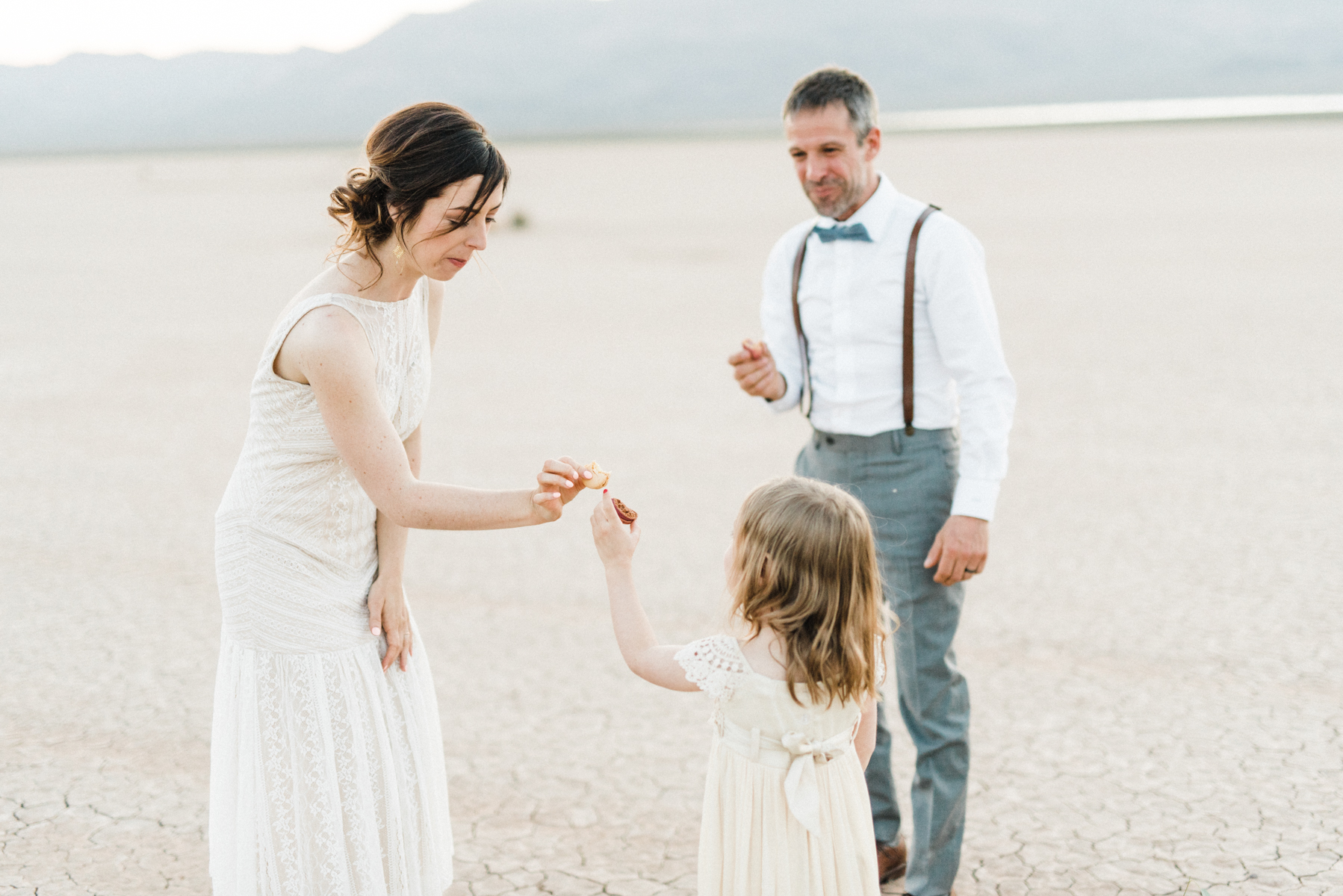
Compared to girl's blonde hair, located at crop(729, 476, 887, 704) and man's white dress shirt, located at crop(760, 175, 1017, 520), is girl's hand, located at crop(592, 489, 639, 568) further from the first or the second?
man's white dress shirt, located at crop(760, 175, 1017, 520)

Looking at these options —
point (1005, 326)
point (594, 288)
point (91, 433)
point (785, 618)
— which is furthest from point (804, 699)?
point (594, 288)

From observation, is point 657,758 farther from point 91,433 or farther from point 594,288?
point 594,288

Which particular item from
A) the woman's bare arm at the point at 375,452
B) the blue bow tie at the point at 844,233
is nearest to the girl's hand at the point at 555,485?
the woman's bare arm at the point at 375,452

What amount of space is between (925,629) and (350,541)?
1476mm

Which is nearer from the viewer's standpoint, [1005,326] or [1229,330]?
[1229,330]

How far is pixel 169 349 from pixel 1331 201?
21.5 m

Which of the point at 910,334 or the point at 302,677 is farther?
the point at 910,334

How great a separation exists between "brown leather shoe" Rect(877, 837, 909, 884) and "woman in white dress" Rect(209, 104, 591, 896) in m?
1.24

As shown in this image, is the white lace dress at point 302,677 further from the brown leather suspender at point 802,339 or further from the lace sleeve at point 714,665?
the brown leather suspender at point 802,339

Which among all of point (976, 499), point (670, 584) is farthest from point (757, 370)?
point (670, 584)

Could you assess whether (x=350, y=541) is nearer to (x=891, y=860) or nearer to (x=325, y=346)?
(x=325, y=346)

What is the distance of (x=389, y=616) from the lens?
2408 mm

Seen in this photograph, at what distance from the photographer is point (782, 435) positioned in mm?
8086

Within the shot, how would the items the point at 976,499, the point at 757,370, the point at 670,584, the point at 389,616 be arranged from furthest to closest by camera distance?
1. the point at 670,584
2. the point at 757,370
3. the point at 976,499
4. the point at 389,616
